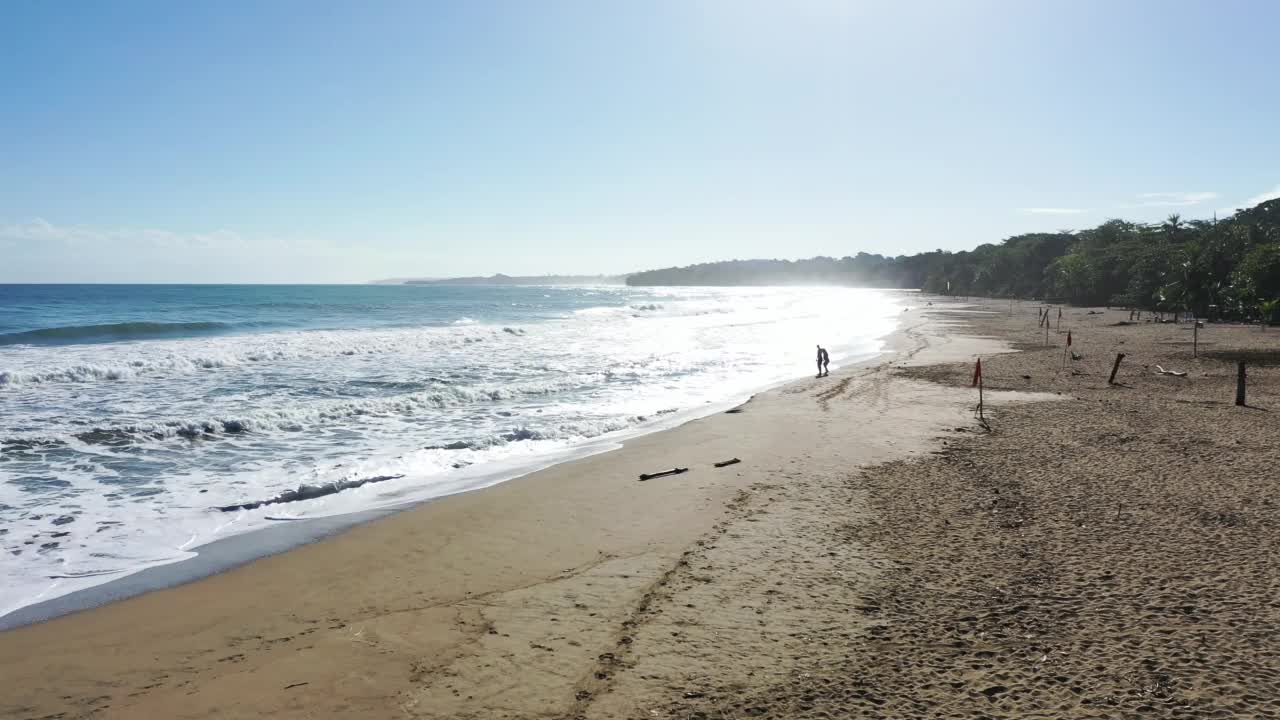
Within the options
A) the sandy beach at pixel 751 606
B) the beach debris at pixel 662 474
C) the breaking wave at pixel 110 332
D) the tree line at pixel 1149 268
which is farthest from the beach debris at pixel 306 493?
the tree line at pixel 1149 268

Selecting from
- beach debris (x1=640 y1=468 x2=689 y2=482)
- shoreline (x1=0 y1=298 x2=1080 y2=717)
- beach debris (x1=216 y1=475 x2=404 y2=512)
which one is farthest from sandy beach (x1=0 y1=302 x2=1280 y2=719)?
beach debris (x1=216 y1=475 x2=404 y2=512)

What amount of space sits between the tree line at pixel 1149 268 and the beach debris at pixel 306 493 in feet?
140

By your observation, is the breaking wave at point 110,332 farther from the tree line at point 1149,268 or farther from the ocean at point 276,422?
the tree line at point 1149,268

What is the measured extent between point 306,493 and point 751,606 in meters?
7.39

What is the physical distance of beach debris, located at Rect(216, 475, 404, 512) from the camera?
970 centimetres

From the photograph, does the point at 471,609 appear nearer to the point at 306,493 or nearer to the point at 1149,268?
the point at 306,493

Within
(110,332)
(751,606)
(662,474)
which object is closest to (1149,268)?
(662,474)

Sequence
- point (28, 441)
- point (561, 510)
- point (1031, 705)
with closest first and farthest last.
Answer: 1. point (1031, 705)
2. point (561, 510)
3. point (28, 441)

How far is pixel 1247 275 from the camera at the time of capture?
39500 millimetres

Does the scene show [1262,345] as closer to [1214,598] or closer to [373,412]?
[1214,598]

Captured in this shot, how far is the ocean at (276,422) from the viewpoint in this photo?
900cm

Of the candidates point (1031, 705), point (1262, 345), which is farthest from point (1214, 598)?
point (1262, 345)

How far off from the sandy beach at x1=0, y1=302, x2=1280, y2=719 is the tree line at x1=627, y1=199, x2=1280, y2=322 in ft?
119

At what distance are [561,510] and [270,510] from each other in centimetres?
A: 416
